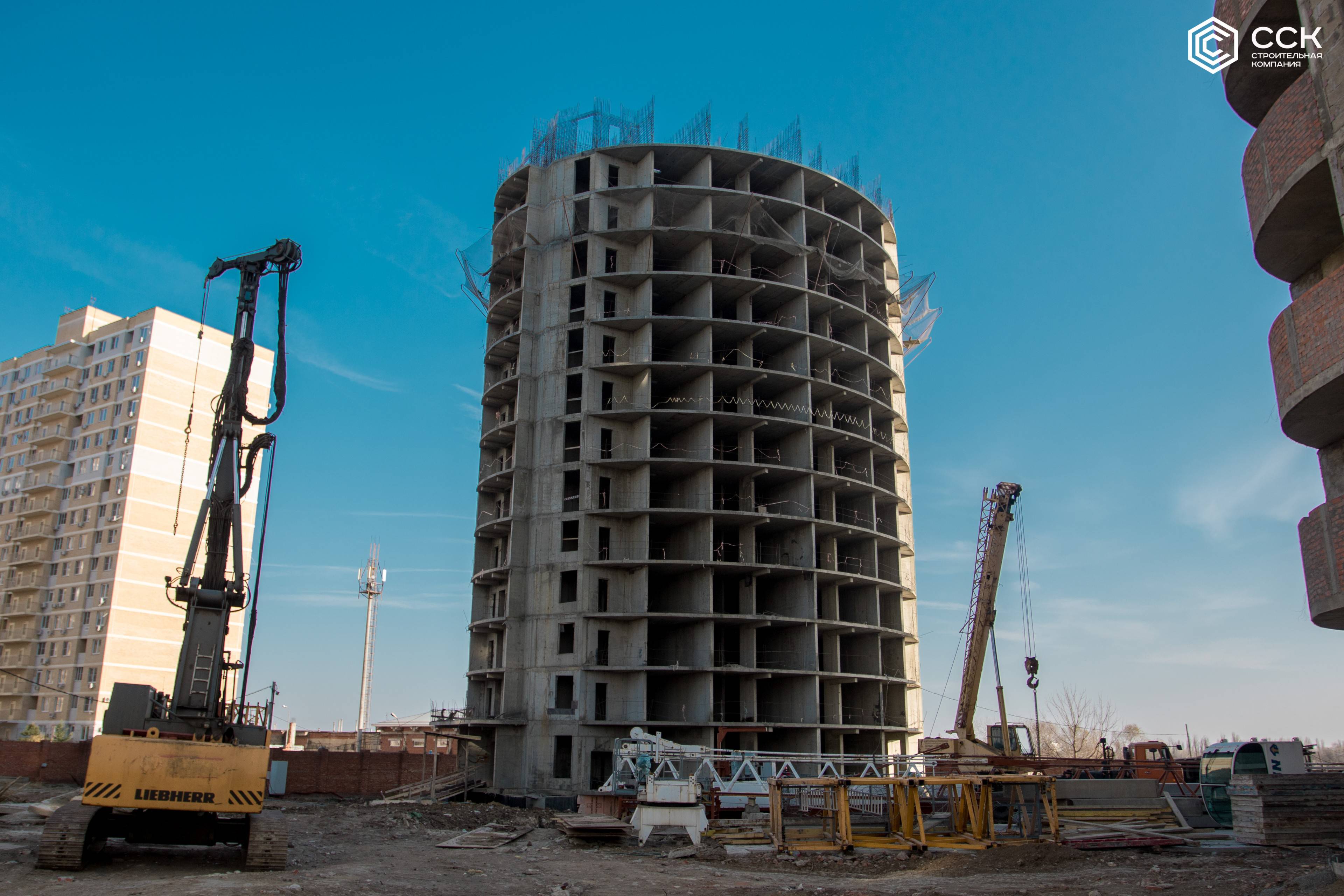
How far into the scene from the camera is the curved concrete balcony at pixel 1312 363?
11.4m

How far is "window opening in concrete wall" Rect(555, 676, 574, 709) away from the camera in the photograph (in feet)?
149

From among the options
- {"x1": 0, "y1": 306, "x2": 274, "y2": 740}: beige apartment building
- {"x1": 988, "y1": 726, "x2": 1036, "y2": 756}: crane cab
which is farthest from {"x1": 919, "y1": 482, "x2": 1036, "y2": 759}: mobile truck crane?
{"x1": 0, "y1": 306, "x2": 274, "y2": 740}: beige apartment building

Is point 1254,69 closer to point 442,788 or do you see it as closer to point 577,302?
point 577,302

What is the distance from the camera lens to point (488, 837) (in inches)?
1041

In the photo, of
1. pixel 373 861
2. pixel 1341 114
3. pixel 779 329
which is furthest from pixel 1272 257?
pixel 779 329

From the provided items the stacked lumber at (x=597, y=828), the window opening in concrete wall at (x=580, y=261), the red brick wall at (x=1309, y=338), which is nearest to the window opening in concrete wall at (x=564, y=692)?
the stacked lumber at (x=597, y=828)

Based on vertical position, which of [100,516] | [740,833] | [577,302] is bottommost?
[740,833]

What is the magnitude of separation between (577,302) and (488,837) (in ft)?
104

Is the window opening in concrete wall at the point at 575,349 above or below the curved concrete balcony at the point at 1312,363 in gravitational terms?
above

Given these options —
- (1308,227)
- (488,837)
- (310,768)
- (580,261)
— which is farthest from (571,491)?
(1308,227)

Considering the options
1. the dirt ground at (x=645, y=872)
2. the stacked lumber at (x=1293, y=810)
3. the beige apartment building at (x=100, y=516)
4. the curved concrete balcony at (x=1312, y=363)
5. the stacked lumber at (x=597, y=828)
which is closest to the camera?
the curved concrete balcony at (x=1312, y=363)

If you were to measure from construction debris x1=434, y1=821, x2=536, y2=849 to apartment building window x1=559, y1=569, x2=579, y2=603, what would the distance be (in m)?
17.2

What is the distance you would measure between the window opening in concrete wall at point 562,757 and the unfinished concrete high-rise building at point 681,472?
8cm

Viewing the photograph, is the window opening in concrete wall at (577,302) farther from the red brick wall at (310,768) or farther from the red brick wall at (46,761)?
the red brick wall at (46,761)
